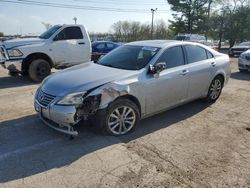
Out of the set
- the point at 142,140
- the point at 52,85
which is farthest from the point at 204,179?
the point at 52,85

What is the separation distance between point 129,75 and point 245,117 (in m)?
2.85

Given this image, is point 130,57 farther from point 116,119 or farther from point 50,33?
point 50,33

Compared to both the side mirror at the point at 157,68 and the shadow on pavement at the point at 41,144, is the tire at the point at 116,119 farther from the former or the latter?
the side mirror at the point at 157,68

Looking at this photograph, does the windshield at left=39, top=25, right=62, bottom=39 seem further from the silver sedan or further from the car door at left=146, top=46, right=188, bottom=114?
the silver sedan

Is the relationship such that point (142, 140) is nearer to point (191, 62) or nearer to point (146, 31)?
point (191, 62)

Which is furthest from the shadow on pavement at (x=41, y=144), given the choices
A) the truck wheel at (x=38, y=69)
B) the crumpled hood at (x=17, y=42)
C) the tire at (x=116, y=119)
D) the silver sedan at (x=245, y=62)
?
the silver sedan at (x=245, y=62)

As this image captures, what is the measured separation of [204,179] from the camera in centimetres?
346

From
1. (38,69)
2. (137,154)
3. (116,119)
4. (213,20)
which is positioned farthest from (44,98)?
(213,20)

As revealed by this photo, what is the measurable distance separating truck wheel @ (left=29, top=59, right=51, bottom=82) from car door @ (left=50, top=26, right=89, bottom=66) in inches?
18.2

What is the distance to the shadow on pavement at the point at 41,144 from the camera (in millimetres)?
3678

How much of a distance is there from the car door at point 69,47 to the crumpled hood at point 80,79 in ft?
15.8

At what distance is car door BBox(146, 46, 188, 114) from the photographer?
4961 millimetres

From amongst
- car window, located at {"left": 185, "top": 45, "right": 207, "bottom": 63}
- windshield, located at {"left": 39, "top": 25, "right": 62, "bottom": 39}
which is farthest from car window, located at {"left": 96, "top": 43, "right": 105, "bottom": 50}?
car window, located at {"left": 185, "top": 45, "right": 207, "bottom": 63}

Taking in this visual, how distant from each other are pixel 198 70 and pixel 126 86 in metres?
2.11
